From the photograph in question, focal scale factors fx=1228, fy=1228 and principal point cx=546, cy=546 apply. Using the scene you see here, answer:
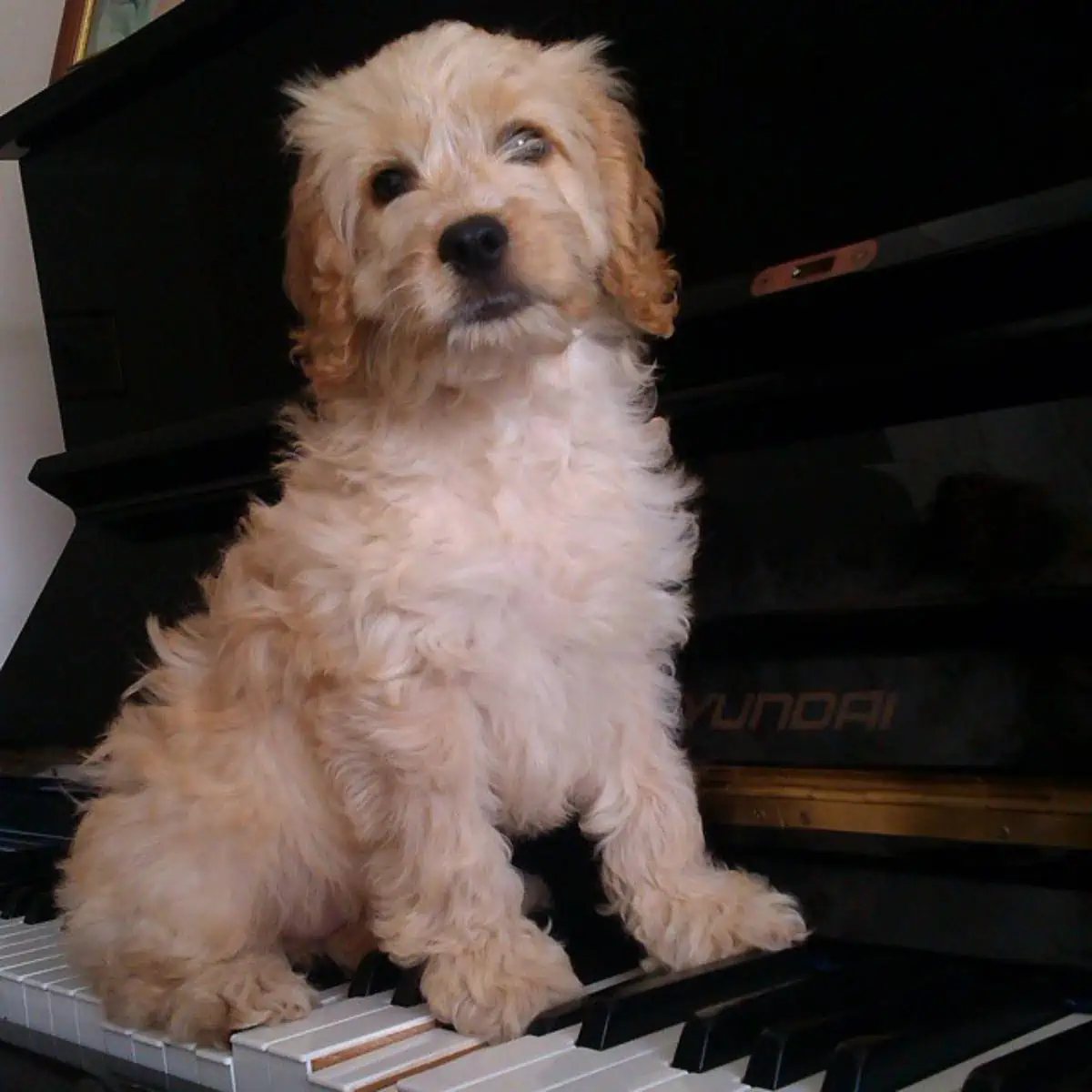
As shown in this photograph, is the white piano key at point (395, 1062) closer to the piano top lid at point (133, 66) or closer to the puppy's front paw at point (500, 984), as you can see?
the puppy's front paw at point (500, 984)

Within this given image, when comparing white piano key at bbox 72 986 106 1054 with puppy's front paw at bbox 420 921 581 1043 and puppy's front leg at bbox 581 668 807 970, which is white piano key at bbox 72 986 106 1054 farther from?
puppy's front leg at bbox 581 668 807 970

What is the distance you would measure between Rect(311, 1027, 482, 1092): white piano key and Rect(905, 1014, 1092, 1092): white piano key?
40 centimetres

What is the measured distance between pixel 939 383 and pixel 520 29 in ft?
2.58

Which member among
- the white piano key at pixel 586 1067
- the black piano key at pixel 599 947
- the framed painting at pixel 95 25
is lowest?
the black piano key at pixel 599 947

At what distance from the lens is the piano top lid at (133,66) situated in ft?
6.05

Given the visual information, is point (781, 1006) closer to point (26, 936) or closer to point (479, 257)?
point (479, 257)

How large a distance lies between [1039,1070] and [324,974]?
0.90 m

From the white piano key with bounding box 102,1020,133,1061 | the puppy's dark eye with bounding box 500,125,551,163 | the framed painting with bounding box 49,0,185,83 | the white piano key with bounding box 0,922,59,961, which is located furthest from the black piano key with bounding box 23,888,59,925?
the framed painting with bounding box 49,0,185,83

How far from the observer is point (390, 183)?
1.36m

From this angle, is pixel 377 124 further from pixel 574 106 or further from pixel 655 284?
pixel 655 284

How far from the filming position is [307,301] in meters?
1.43

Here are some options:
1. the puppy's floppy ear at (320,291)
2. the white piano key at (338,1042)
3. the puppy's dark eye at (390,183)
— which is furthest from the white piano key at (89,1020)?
the puppy's dark eye at (390,183)

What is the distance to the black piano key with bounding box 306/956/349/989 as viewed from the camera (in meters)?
1.44

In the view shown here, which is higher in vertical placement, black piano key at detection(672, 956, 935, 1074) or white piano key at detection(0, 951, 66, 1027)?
black piano key at detection(672, 956, 935, 1074)
